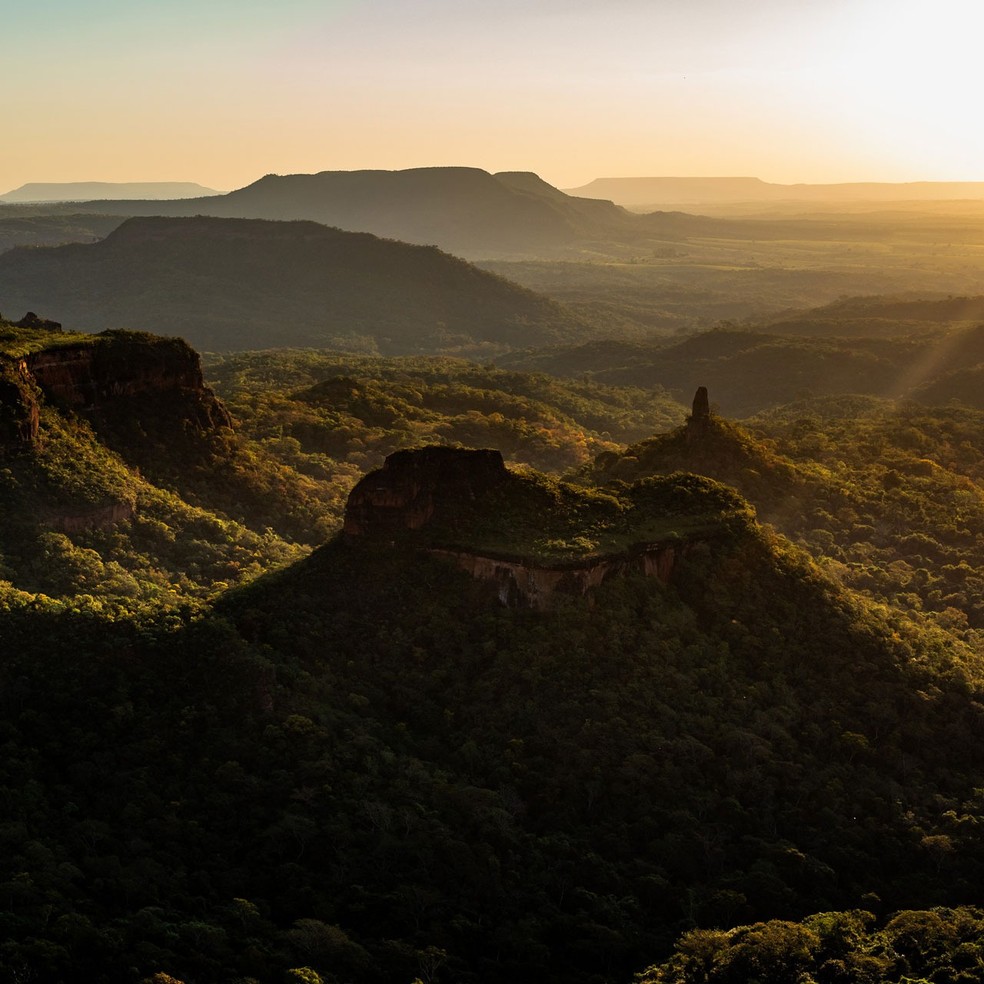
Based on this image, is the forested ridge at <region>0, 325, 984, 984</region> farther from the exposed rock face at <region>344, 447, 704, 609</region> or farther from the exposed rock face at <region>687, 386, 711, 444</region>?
the exposed rock face at <region>687, 386, 711, 444</region>

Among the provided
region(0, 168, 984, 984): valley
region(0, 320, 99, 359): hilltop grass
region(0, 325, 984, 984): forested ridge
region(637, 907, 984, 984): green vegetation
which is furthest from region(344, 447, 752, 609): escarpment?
region(0, 320, 99, 359): hilltop grass

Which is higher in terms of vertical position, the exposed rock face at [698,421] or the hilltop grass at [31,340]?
the hilltop grass at [31,340]

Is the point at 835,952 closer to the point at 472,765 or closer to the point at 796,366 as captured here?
the point at 472,765

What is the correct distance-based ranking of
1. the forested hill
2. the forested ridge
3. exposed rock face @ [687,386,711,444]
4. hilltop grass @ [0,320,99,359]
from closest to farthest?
the forested ridge → hilltop grass @ [0,320,99,359] → exposed rock face @ [687,386,711,444] → the forested hill

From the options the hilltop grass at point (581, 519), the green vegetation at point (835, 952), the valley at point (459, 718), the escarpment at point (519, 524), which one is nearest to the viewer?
the green vegetation at point (835, 952)

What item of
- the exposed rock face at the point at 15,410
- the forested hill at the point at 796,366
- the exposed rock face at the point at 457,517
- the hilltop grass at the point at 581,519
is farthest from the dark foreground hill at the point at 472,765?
the forested hill at the point at 796,366

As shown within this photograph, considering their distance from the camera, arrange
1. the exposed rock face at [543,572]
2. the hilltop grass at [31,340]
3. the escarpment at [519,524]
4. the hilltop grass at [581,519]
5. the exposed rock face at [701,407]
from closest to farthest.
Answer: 1. the exposed rock face at [543,572]
2. the escarpment at [519,524]
3. the hilltop grass at [581,519]
4. the hilltop grass at [31,340]
5. the exposed rock face at [701,407]

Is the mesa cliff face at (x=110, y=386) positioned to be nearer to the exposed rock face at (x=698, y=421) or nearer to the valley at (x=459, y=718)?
the valley at (x=459, y=718)
